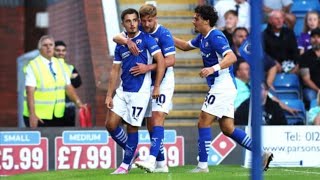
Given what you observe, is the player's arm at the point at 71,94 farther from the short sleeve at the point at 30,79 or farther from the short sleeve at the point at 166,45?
the short sleeve at the point at 166,45

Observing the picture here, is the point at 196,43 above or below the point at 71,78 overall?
above

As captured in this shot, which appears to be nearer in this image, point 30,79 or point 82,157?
point 82,157

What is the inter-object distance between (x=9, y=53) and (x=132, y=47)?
23.4 ft

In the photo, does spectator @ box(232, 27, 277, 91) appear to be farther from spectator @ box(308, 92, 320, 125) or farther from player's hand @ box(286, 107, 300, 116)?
spectator @ box(308, 92, 320, 125)

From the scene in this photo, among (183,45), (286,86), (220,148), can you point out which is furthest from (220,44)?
(286,86)

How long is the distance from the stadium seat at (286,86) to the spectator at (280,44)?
0.46 ft

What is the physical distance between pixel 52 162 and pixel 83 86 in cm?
215

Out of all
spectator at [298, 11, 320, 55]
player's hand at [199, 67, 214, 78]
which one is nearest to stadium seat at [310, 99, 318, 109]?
spectator at [298, 11, 320, 55]

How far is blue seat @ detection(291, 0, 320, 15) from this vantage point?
22.7m

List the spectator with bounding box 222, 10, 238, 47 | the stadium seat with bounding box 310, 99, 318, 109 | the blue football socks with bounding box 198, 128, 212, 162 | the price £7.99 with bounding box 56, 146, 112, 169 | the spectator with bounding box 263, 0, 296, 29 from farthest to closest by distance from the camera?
the spectator with bounding box 263, 0, 296, 29 → the spectator with bounding box 222, 10, 238, 47 → the stadium seat with bounding box 310, 99, 318, 109 → the price £7.99 with bounding box 56, 146, 112, 169 → the blue football socks with bounding box 198, 128, 212, 162

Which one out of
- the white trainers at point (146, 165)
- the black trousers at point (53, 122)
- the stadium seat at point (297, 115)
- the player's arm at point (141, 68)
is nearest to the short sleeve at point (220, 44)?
the player's arm at point (141, 68)

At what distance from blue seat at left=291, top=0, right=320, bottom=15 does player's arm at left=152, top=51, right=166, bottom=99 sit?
7391 mm

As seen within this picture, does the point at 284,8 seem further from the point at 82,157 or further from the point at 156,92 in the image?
the point at 156,92

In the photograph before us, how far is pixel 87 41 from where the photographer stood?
2242 centimetres
